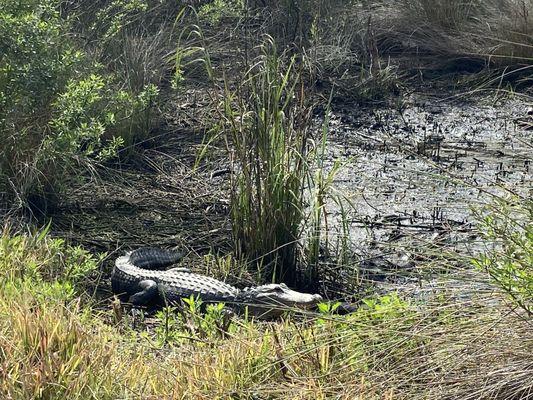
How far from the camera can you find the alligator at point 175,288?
17.1 feet

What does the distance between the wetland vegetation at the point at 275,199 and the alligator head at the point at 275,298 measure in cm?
13

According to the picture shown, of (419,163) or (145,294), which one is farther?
(419,163)

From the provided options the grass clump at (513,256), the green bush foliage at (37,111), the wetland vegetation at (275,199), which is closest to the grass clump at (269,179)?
the wetland vegetation at (275,199)

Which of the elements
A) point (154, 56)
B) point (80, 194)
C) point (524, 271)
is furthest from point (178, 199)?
point (524, 271)

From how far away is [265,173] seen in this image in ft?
18.9

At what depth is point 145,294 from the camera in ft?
18.8

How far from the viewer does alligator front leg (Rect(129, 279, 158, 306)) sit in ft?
18.5

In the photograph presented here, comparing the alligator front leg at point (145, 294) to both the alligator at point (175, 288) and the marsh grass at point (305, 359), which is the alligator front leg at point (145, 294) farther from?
the marsh grass at point (305, 359)

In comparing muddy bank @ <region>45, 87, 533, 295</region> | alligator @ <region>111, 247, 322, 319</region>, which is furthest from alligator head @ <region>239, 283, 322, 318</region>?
muddy bank @ <region>45, 87, 533, 295</region>

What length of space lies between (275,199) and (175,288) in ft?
2.34

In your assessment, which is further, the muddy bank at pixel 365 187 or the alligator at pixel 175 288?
the muddy bank at pixel 365 187

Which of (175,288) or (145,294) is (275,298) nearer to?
(175,288)

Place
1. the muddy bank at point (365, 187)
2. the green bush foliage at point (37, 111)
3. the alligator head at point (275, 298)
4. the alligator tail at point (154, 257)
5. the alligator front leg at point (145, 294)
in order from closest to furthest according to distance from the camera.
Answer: the alligator head at point (275, 298) → the alligator front leg at point (145, 294) → the alligator tail at point (154, 257) → the muddy bank at point (365, 187) → the green bush foliage at point (37, 111)

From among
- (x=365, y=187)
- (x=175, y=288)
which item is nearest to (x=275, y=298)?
(x=175, y=288)
